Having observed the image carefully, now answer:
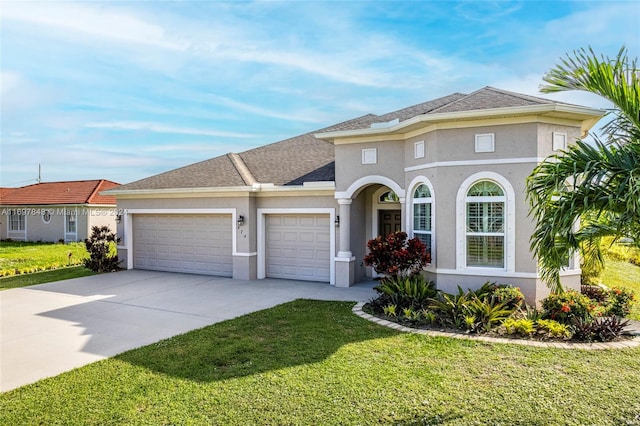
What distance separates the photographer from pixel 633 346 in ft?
22.7

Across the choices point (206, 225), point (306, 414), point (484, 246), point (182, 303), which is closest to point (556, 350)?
point (484, 246)

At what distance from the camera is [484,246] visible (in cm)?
947

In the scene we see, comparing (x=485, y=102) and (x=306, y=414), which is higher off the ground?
(x=485, y=102)

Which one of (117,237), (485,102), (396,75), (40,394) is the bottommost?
(40,394)

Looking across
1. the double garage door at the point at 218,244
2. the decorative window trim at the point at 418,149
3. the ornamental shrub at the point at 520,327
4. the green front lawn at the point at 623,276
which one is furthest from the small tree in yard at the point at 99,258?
the green front lawn at the point at 623,276

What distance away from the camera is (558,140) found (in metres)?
9.24

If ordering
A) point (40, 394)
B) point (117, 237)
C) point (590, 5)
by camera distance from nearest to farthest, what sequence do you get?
point (40, 394) < point (590, 5) < point (117, 237)

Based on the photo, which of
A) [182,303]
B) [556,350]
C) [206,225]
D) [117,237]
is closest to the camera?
[556,350]

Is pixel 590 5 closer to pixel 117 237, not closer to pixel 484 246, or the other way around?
pixel 484 246

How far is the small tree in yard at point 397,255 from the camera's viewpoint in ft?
31.4

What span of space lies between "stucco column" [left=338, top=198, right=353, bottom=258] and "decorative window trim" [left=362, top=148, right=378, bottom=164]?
4.43 feet

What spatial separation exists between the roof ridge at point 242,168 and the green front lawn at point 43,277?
708 cm

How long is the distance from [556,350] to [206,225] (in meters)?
11.9

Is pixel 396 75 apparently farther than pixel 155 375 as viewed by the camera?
Yes
